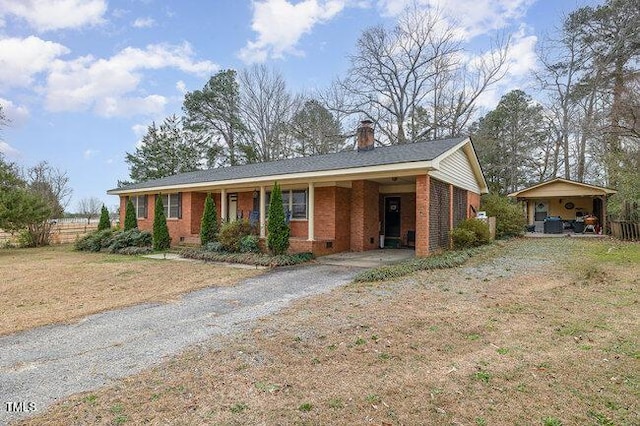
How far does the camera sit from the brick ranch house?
36.2ft

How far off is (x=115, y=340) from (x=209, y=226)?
9.83 metres

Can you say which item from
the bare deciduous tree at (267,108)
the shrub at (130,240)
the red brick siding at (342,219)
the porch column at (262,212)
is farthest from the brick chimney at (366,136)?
the bare deciduous tree at (267,108)

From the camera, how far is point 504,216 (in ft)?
59.2

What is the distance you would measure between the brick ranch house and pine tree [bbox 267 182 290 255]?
101cm

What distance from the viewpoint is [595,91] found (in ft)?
69.6

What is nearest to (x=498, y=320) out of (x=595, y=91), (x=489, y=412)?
(x=489, y=412)

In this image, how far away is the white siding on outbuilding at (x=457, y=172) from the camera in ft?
39.3

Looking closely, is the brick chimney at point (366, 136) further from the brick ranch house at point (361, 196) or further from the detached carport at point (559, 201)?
the detached carport at point (559, 201)

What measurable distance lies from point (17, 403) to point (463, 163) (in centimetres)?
1479

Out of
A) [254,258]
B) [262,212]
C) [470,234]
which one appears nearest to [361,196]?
[262,212]

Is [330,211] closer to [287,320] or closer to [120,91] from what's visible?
[287,320]

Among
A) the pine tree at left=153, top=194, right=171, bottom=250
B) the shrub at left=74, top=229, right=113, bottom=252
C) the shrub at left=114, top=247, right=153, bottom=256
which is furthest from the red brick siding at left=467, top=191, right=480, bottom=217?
the shrub at left=74, top=229, right=113, bottom=252

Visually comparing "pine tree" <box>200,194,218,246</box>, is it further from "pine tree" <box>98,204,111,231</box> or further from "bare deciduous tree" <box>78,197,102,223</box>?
"bare deciduous tree" <box>78,197,102,223</box>

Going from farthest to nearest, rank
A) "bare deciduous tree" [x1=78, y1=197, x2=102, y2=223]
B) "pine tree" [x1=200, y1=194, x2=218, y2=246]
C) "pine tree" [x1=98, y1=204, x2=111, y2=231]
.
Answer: "bare deciduous tree" [x1=78, y1=197, x2=102, y2=223]
"pine tree" [x1=98, y1=204, x2=111, y2=231]
"pine tree" [x1=200, y1=194, x2=218, y2=246]
